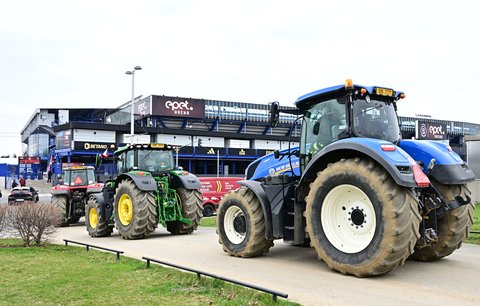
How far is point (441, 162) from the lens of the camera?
7.17 metres

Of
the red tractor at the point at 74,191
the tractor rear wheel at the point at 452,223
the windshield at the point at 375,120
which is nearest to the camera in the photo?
the tractor rear wheel at the point at 452,223

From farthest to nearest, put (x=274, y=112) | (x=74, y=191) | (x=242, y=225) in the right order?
(x=74, y=191)
(x=242, y=225)
(x=274, y=112)

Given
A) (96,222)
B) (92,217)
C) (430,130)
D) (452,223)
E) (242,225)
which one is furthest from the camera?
(430,130)

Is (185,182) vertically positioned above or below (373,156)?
below

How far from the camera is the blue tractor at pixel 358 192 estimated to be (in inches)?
249

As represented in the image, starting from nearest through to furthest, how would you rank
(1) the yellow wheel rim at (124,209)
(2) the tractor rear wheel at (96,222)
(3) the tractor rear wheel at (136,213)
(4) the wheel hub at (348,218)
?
1. (4) the wheel hub at (348,218)
2. (3) the tractor rear wheel at (136,213)
3. (1) the yellow wheel rim at (124,209)
4. (2) the tractor rear wheel at (96,222)

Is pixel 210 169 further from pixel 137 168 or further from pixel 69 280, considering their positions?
pixel 69 280

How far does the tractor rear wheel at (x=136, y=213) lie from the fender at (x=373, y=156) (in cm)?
632

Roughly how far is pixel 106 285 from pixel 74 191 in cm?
1383

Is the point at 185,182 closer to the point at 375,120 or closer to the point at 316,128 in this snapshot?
the point at 316,128

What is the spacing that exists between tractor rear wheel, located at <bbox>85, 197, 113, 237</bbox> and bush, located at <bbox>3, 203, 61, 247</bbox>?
279 cm

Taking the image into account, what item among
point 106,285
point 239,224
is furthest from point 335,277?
point 106,285

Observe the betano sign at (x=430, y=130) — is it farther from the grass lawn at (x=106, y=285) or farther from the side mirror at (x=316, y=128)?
the grass lawn at (x=106, y=285)

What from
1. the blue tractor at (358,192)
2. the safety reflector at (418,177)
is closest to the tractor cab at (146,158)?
the blue tractor at (358,192)
